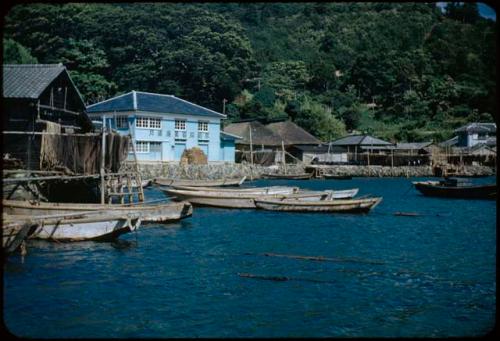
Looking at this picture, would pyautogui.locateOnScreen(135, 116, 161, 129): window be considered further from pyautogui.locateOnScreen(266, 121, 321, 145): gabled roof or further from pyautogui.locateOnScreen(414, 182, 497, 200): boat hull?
pyautogui.locateOnScreen(414, 182, 497, 200): boat hull

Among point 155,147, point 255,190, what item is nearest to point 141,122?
point 155,147

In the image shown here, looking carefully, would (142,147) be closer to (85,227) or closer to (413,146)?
(85,227)

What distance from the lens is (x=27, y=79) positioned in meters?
26.3

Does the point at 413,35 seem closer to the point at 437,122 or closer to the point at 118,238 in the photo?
the point at 437,122

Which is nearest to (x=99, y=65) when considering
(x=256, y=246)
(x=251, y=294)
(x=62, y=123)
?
(x=62, y=123)

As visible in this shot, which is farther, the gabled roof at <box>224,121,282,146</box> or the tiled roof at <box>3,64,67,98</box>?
the gabled roof at <box>224,121,282,146</box>

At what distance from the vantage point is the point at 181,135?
5084cm

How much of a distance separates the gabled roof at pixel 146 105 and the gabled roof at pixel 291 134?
15701 millimetres

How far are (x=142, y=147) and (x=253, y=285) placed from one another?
35855mm

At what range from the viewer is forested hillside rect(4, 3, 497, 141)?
75625mm

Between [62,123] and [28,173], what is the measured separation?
27.4 ft

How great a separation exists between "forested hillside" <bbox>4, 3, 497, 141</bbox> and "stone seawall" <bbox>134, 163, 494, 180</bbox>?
11.9 m

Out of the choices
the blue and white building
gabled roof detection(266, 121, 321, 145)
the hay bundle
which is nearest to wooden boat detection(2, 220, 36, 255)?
the blue and white building

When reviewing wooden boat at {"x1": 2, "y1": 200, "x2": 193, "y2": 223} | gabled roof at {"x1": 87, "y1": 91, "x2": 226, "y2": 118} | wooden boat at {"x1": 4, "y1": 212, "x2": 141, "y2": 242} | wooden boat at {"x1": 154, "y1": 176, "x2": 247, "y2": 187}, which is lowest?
wooden boat at {"x1": 4, "y1": 212, "x2": 141, "y2": 242}
